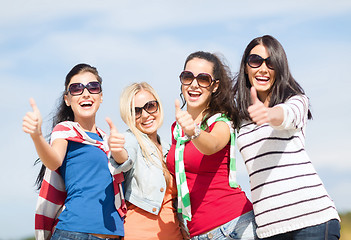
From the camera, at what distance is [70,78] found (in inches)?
181

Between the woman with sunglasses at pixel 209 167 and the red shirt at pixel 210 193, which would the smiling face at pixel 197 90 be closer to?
the woman with sunglasses at pixel 209 167

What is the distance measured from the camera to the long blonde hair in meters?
4.29

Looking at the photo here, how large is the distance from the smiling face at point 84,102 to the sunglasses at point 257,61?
1.54 m

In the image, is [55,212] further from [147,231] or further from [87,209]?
[147,231]

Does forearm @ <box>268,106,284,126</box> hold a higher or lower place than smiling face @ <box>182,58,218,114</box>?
lower

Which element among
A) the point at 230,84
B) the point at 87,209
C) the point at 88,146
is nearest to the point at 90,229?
the point at 87,209

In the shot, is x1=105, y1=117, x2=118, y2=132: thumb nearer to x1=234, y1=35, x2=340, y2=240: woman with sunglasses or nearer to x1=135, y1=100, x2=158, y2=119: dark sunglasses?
x1=135, y1=100, x2=158, y2=119: dark sunglasses

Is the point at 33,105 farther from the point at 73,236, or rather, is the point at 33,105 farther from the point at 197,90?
the point at 197,90

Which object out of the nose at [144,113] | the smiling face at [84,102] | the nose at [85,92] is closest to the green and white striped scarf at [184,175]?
the nose at [144,113]

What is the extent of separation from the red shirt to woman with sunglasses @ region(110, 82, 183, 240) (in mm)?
260

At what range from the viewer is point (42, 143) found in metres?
3.73

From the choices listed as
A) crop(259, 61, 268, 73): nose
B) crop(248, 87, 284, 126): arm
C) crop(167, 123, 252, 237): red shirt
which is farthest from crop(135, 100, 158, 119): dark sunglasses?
crop(248, 87, 284, 126): arm

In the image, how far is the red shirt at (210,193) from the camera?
3947mm

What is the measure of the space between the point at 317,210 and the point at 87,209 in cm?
195
